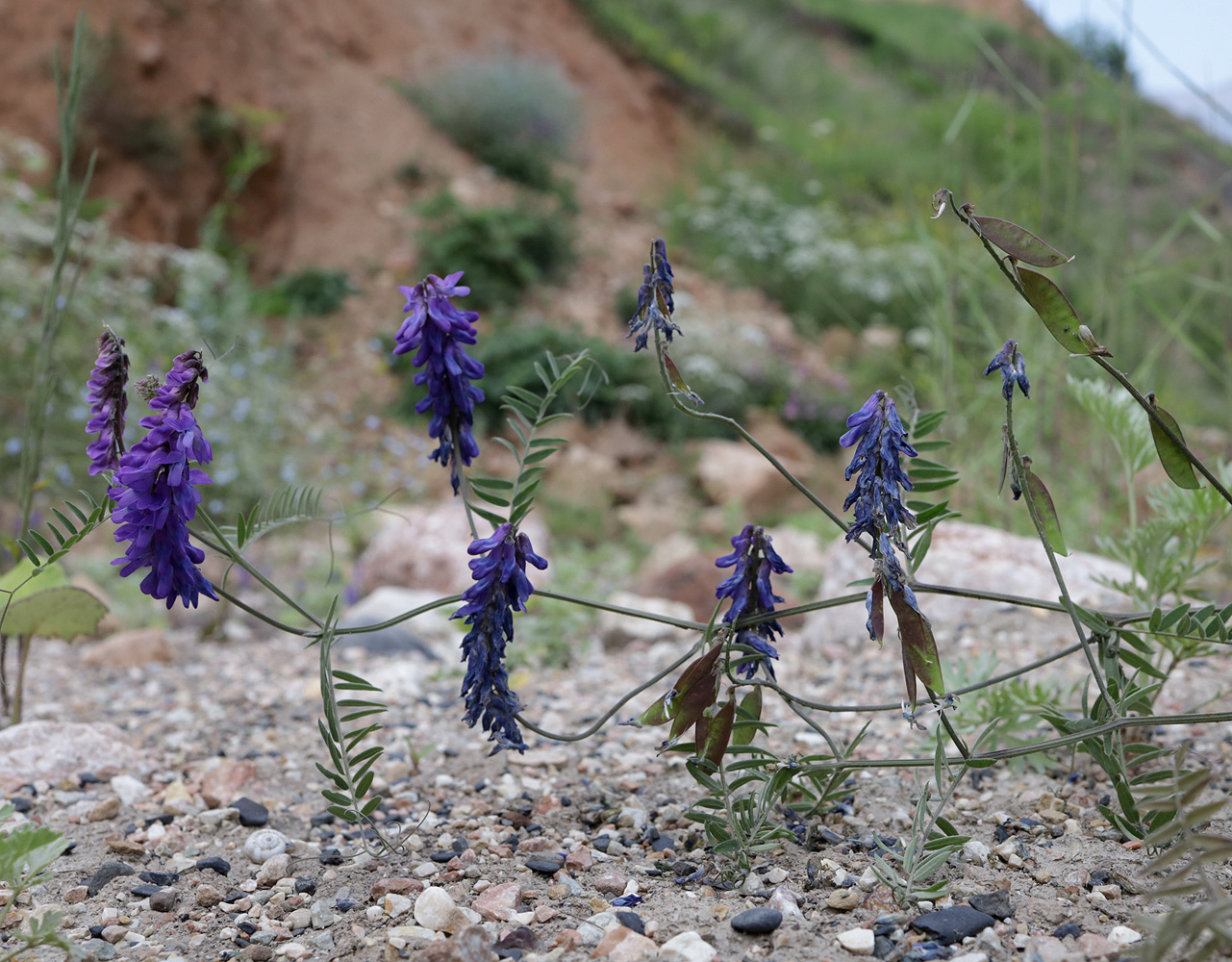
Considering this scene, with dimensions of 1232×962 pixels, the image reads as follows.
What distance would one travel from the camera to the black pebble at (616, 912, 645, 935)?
120 centimetres

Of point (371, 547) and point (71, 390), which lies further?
point (71, 390)

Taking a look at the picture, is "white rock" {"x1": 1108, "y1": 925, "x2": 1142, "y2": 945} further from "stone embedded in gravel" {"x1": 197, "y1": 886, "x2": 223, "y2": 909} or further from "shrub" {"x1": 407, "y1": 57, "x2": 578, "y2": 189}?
"shrub" {"x1": 407, "y1": 57, "x2": 578, "y2": 189}

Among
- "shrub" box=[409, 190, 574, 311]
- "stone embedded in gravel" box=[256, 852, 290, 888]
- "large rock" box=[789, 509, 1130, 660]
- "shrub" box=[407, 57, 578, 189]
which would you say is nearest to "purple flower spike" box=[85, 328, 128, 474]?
"stone embedded in gravel" box=[256, 852, 290, 888]

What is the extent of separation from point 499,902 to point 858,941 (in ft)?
1.55

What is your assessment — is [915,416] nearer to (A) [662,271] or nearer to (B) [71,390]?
(A) [662,271]

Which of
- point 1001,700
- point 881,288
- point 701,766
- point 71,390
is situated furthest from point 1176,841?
point 881,288

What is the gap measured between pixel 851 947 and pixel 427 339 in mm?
965

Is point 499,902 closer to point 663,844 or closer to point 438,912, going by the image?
point 438,912

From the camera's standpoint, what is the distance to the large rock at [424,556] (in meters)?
4.01

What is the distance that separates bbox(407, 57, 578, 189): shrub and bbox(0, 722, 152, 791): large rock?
23.8 feet

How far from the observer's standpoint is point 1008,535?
278 centimetres

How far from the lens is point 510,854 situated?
1448 millimetres

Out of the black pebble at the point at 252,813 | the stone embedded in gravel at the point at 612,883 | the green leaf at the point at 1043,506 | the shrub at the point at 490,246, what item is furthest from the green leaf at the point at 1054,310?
the shrub at the point at 490,246

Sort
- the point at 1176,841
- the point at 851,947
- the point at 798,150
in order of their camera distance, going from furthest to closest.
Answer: the point at 798,150 < the point at 1176,841 < the point at 851,947
